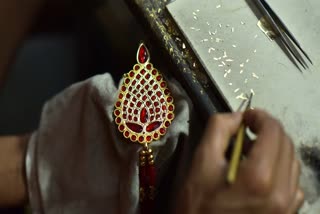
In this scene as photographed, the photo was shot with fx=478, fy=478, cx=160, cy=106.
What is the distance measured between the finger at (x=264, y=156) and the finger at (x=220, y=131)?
1.1 inches

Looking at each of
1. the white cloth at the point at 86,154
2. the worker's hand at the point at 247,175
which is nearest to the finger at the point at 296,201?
the worker's hand at the point at 247,175

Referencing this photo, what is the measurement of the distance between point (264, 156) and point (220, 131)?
6 centimetres

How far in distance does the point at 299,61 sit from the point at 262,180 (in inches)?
9.4

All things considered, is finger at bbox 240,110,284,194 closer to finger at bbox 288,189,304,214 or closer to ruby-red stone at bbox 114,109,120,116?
finger at bbox 288,189,304,214

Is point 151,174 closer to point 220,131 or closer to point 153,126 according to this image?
point 153,126

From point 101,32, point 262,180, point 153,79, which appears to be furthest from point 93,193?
point 101,32

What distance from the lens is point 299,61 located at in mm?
670

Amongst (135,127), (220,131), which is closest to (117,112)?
(135,127)

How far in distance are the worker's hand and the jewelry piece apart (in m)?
0.12

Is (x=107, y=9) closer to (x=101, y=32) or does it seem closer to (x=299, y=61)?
(x=101, y=32)

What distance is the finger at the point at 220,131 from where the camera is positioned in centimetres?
54

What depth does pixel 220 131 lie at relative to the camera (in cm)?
55

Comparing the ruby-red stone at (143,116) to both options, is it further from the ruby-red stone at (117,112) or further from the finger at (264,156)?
the finger at (264,156)

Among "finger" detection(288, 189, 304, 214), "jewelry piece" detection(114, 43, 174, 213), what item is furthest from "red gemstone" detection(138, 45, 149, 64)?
"finger" detection(288, 189, 304, 214)
